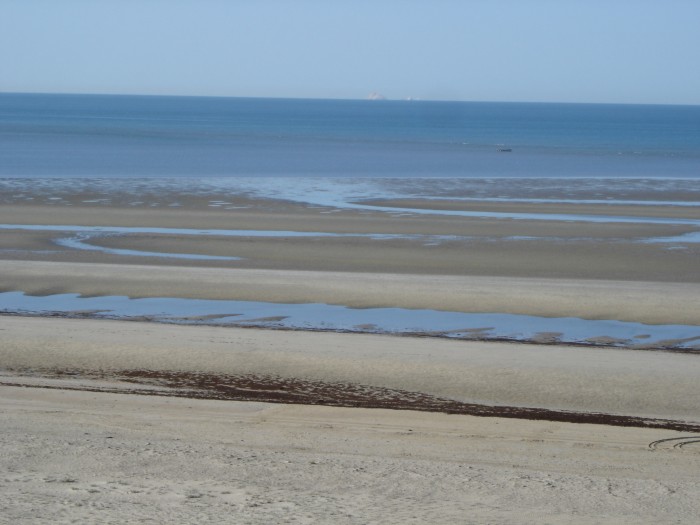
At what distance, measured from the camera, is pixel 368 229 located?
90.5ft

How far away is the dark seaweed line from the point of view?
35.0 ft

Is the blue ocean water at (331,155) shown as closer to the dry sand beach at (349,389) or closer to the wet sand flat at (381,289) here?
the dry sand beach at (349,389)

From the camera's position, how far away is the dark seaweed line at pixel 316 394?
10.7 m

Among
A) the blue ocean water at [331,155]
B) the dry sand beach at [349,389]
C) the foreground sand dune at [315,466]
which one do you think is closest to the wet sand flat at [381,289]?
the dry sand beach at [349,389]

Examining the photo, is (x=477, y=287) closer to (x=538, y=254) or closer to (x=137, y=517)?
(x=538, y=254)

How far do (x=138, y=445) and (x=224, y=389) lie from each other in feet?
9.94

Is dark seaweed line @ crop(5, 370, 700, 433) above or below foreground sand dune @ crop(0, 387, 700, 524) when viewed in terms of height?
below

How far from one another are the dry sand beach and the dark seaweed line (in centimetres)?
5

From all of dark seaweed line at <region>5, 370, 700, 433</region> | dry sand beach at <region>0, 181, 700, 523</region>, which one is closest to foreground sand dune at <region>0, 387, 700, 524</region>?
dry sand beach at <region>0, 181, 700, 523</region>

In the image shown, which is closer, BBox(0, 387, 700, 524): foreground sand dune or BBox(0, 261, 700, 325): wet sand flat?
BBox(0, 387, 700, 524): foreground sand dune

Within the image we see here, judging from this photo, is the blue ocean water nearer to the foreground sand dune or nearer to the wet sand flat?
the wet sand flat

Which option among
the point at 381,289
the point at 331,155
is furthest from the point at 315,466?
the point at 331,155

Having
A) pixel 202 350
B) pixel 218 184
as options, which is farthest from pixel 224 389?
pixel 218 184

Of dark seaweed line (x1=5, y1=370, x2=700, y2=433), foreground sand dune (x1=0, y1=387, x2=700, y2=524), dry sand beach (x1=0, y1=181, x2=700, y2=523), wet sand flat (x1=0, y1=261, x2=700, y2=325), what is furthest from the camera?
wet sand flat (x1=0, y1=261, x2=700, y2=325)
